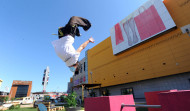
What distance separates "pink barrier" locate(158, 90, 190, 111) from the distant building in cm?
6431

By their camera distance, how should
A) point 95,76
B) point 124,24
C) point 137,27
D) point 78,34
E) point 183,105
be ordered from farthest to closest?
point 95,76
point 124,24
point 137,27
point 78,34
point 183,105

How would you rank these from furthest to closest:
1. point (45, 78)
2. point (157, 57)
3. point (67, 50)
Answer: point (45, 78)
point (157, 57)
point (67, 50)

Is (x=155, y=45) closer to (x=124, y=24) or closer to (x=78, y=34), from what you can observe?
(x=124, y=24)

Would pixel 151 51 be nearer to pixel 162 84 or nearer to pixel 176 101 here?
pixel 162 84

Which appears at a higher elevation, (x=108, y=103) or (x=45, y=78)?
(x=45, y=78)

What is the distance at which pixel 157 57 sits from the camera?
38.3ft

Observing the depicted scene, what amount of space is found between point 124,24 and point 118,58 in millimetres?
5447

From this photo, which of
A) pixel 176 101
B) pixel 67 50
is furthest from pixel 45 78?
pixel 176 101

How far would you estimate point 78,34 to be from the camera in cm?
378

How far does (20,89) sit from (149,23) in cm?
6316

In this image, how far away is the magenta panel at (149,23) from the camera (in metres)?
11.7

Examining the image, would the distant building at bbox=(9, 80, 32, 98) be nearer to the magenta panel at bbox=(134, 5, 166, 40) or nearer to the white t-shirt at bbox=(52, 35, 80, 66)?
the magenta panel at bbox=(134, 5, 166, 40)

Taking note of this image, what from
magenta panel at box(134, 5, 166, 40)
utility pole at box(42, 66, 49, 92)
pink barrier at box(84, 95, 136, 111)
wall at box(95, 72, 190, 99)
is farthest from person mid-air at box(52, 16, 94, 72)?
utility pole at box(42, 66, 49, 92)

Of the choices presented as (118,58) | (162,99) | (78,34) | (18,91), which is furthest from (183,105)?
(18,91)
